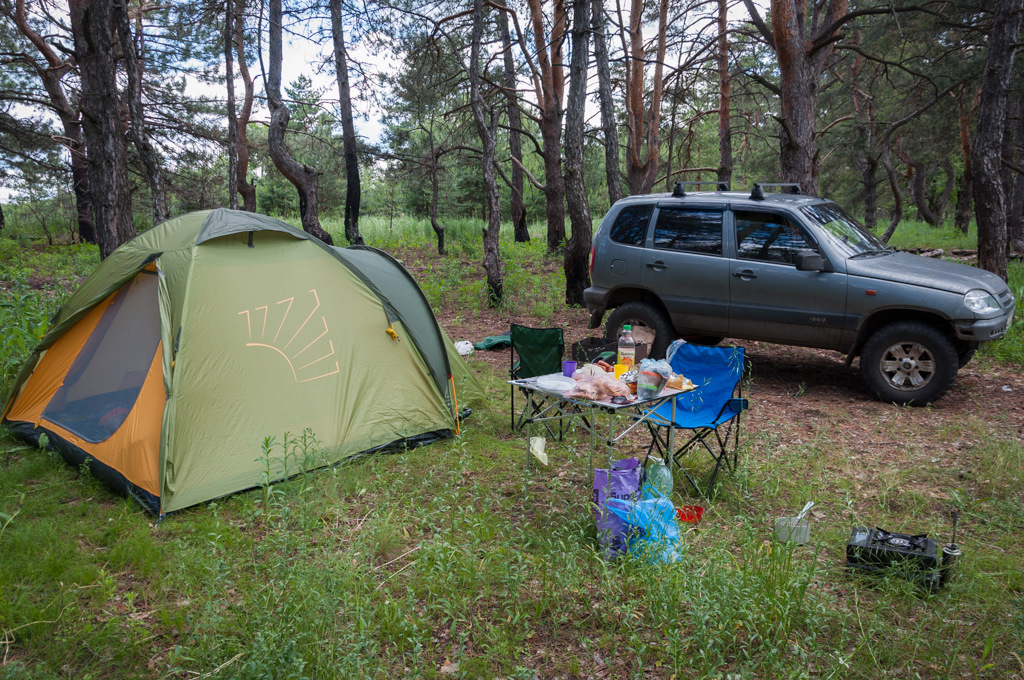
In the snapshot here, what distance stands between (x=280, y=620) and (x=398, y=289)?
3310 millimetres

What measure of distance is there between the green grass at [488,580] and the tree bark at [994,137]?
5.02 metres

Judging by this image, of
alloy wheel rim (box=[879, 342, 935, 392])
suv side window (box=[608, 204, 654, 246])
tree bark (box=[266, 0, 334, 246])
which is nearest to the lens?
alloy wheel rim (box=[879, 342, 935, 392])

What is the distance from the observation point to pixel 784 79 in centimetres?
893

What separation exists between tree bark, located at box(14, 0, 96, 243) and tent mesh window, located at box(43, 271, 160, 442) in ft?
33.7

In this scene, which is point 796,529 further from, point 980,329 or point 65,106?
point 65,106

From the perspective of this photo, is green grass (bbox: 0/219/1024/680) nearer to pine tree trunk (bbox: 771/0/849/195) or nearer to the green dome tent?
the green dome tent

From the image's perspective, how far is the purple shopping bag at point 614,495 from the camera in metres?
3.43

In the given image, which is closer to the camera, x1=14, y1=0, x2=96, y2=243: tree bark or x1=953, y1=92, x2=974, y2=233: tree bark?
x1=14, y1=0, x2=96, y2=243: tree bark

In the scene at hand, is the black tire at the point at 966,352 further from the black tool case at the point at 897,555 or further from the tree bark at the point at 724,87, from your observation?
the tree bark at the point at 724,87

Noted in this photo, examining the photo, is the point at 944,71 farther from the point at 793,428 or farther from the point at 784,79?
the point at 793,428

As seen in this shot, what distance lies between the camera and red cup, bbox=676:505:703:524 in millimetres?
3867

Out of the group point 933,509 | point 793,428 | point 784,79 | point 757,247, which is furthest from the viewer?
point 784,79

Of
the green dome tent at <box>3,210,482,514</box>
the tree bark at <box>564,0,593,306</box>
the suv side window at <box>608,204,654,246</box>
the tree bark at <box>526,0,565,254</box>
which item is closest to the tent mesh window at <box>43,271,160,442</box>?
the green dome tent at <box>3,210,482,514</box>

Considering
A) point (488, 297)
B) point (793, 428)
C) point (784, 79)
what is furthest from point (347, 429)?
point (784, 79)
